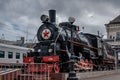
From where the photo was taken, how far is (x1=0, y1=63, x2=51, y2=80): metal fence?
39.8ft

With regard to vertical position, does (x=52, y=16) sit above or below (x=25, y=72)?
above

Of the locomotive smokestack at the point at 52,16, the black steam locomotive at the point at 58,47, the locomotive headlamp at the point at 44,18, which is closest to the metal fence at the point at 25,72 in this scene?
the black steam locomotive at the point at 58,47

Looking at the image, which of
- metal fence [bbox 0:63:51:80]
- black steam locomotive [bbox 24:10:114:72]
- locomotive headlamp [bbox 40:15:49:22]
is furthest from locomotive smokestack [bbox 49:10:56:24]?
metal fence [bbox 0:63:51:80]

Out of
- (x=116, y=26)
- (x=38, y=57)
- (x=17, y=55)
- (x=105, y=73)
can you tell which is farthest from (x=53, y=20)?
(x=116, y=26)

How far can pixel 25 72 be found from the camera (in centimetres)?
1446

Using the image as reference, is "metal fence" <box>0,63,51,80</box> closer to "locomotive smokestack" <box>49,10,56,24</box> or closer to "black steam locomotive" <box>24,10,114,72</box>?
"black steam locomotive" <box>24,10,114,72</box>

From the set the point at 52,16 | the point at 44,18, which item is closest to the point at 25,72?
the point at 44,18

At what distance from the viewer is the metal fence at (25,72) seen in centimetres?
1214

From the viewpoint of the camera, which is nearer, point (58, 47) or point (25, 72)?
point (25, 72)

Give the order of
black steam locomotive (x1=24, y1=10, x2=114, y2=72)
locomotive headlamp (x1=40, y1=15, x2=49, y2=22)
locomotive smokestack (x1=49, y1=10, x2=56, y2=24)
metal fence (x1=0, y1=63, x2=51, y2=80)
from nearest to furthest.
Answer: metal fence (x1=0, y1=63, x2=51, y2=80) < black steam locomotive (x1=24, y1=10, x2=114, y2=72) < locomotive headlamp (x1=40, y1=15, x2=49, y2=22) < locomotive smokestack (x1=49, y1=10, x2=56, y2=24)

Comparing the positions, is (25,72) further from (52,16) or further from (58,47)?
(52,16)

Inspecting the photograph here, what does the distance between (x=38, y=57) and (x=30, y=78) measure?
433 centimetres

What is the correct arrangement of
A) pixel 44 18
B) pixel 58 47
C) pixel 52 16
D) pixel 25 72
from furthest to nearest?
pixel 52 16, pixel 44 18, pixel 58 47, pixel 25 72

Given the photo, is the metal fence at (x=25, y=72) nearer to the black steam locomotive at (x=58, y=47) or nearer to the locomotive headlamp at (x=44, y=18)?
the black steam locomotive at (x=58, y=47)
